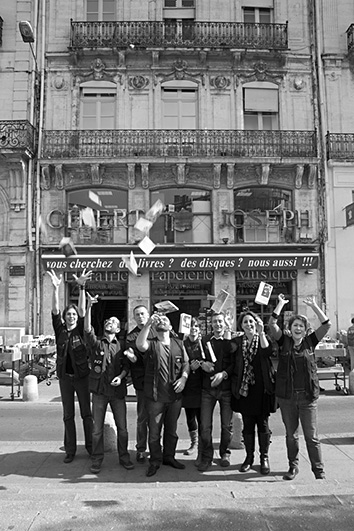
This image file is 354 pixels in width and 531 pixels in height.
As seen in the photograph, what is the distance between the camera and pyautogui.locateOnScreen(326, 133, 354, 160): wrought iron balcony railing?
713 inches

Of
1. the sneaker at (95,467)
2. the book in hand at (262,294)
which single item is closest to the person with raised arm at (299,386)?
the sneaker at (95,467)

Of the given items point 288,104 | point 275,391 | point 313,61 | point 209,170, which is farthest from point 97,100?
point 275,391

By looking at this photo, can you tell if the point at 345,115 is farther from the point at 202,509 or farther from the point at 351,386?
the point at 202,509

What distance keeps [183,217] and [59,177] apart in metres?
4.94

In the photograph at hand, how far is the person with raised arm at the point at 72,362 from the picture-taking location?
573 centimetres

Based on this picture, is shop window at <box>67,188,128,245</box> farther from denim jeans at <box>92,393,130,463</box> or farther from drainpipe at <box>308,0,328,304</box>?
denim jeans at <box>92,393,130,463</box>

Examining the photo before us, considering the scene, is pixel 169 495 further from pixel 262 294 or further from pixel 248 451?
pixel 262 294

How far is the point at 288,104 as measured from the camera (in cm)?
1869

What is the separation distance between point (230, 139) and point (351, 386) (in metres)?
10.7

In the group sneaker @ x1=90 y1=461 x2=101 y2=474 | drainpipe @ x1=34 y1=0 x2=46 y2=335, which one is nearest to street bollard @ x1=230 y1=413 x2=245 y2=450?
sneaker @ x1=90 y1=461 x2=101 y2=474

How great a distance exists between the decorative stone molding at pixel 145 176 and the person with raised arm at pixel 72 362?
1222cm

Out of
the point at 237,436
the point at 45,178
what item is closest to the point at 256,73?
the point at 45,178

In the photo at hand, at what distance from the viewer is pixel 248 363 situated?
544 cm

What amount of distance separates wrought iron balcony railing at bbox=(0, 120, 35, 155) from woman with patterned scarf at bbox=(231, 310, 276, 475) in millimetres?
14132
